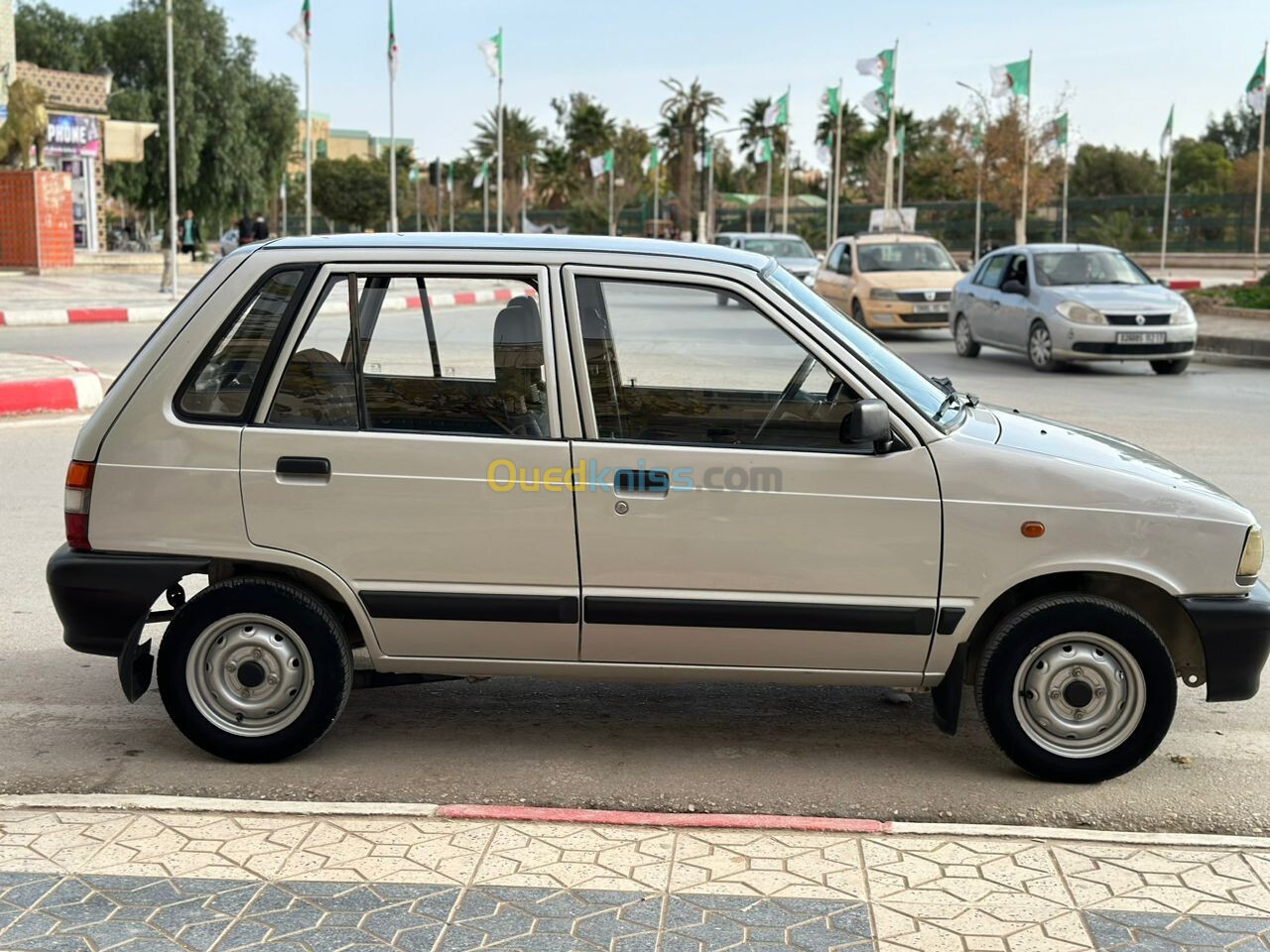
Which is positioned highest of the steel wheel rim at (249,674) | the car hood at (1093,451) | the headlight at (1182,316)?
the headlight at (1182,316)

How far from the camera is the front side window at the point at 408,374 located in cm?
469

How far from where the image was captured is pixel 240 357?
475cm

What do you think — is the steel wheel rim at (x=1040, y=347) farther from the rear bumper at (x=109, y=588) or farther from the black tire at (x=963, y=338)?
the rear bumper at (x=109, y=588)

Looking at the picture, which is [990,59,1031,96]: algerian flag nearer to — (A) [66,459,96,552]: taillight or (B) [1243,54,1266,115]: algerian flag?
(B) [1243,54,1266,115]: algerian flag

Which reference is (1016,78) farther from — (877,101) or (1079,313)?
(1079,313)

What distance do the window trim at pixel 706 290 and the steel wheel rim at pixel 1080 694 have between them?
0.81m

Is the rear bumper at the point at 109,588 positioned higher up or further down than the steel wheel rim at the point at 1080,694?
higher up

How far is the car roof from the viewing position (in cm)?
477

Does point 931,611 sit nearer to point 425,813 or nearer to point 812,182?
point 425,813

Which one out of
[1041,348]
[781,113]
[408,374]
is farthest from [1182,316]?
[781,113]

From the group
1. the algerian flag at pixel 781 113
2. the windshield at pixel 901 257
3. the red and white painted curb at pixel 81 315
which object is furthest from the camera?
the algerian flag at pixel 781 113

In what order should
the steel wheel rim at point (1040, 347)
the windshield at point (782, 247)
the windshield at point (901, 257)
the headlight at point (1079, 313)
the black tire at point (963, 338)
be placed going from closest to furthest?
1. the headlight at point (1079, 313)
2. the steel wheel rim at point (1040, 347)
3. the black tire at point (963, 338)
4. the windshield at point (901, 257)
5. the windshield at point (782, 247)

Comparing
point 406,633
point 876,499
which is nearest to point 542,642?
point 406,633

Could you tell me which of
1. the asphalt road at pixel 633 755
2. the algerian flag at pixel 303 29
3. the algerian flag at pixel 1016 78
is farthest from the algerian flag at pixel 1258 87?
the asphalt road at pixel 633 755
